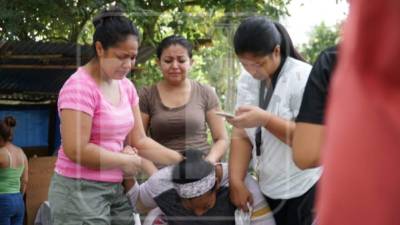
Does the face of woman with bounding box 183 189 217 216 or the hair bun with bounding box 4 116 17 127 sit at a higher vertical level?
the face of woman with bounding box 183 189 217 216

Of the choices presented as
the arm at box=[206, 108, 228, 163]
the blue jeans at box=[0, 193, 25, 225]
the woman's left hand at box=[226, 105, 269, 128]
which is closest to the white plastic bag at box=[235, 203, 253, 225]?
the arm at box=[206, 108, 228, 163]

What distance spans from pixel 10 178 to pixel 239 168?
9.04ft

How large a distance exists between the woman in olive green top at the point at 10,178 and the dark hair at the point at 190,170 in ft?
8.10

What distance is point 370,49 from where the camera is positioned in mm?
686

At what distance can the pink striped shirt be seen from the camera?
2.47m

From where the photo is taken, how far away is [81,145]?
8.12 ft

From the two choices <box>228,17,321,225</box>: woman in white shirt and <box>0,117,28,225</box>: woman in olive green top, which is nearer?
<box>228,17,321,225</box>: woman in white shirt

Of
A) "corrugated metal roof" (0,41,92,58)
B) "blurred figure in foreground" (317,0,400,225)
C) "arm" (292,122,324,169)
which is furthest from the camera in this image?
"corrugated metal roof" (0,41,92,58)

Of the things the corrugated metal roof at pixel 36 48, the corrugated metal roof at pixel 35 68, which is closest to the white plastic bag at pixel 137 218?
the corrugated metal roof at pixel 35 68

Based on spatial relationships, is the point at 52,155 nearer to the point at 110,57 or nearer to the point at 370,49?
the point at 110,57

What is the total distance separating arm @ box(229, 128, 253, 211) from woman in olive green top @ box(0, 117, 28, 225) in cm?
264

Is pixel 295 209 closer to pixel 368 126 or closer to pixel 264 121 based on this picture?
pixel 264 121

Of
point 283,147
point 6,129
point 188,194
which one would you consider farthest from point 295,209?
point 6,129

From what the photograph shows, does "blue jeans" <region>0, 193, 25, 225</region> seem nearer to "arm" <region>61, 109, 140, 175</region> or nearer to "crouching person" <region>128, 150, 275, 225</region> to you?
"crouching person" <region>128, 150, 275, 225</region>
